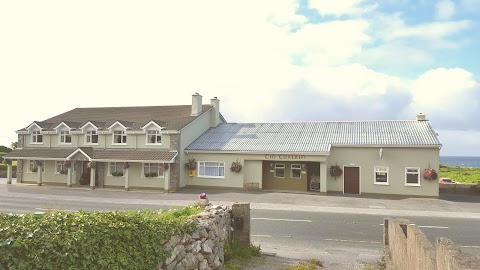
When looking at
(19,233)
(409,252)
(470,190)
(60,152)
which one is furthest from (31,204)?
(470,190)

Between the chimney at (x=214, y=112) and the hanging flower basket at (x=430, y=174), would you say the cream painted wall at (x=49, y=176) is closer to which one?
the chimney at (x=214, y=112)

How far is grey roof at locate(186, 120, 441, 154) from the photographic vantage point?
2827cm

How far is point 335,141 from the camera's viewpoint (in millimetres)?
29344

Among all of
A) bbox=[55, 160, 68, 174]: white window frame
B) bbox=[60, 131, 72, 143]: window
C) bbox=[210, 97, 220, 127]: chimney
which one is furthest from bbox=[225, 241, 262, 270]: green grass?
bbox=[60, 131, 72, 143]: window

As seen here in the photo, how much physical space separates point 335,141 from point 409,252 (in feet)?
77.2

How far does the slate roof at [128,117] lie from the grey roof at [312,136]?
2981mm

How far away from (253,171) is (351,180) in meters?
7.73

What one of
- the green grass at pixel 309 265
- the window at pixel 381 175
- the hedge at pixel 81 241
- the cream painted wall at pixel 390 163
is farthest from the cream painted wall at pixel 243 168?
the hedge at pixel 81 241

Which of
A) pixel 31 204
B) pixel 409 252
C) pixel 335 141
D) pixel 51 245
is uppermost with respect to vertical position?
pixel 335 141

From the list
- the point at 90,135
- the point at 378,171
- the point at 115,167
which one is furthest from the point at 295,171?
the point at 90,135

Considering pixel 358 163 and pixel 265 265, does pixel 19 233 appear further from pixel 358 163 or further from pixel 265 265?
pixel 358 163

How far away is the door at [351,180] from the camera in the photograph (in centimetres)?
2830

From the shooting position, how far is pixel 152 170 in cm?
3138

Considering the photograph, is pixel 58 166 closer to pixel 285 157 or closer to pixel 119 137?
pixel 119 137
